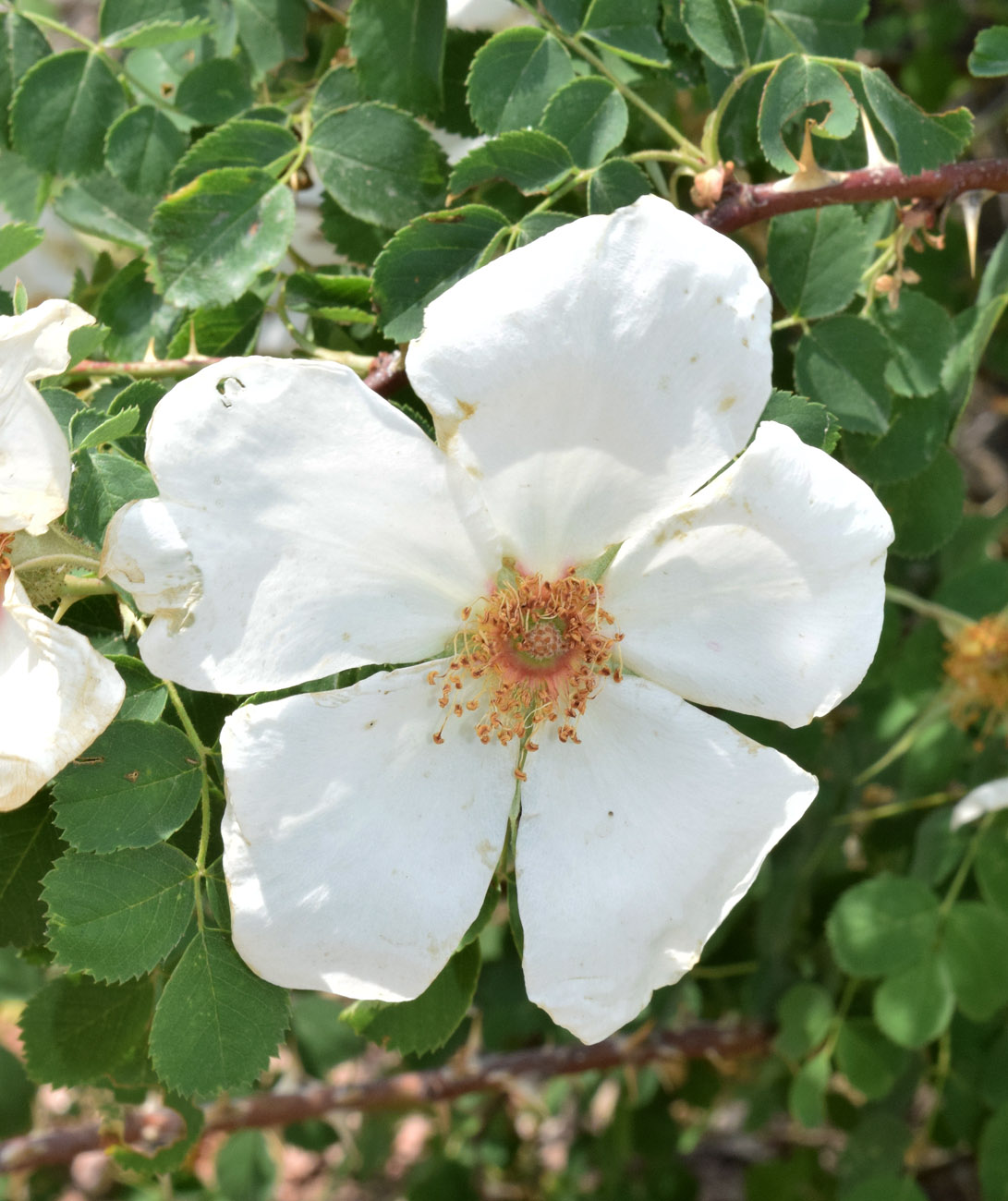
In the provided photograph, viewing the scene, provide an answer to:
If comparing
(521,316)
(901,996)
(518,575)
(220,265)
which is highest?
(521,316)

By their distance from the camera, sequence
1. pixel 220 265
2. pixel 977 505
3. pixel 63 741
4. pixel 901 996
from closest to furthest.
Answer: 1. pixel 63 741
2. pixel 220 265
3. pixel 901 996
4. pixel 977 505

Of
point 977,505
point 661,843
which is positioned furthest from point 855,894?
point 977,505

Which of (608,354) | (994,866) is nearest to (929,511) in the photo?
(994,866)

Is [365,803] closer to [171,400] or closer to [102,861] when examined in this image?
[102,861]

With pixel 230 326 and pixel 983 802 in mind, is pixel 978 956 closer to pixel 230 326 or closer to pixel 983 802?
pixel 983 802

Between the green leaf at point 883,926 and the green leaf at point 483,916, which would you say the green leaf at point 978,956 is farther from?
the green leaf at point 483,916

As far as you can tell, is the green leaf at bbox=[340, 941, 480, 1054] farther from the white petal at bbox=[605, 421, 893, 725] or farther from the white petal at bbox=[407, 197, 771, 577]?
the white petal at bbox=[407, 197, 771, 577]
